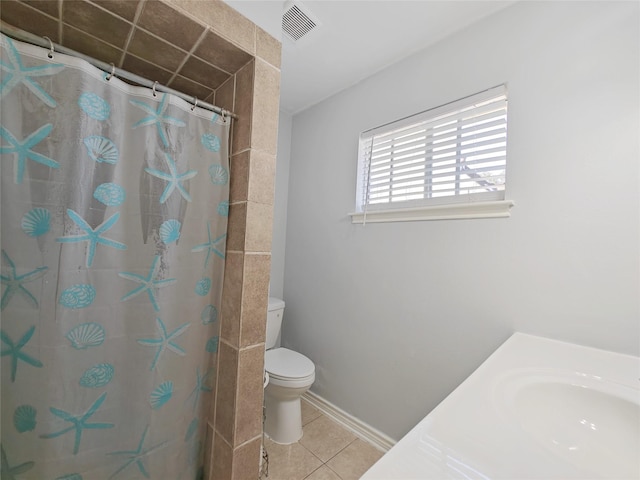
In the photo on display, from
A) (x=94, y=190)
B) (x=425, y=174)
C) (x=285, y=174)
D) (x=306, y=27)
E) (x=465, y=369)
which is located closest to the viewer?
(x=94, y=190)

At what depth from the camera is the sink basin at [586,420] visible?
0.66 meters

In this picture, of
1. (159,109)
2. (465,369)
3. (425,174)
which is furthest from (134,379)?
(425,174)

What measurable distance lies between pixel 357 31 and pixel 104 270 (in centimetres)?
168

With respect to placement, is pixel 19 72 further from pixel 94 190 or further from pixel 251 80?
pixel 251 80

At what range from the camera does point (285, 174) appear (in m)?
2.41

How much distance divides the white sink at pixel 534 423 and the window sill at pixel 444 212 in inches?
22.6

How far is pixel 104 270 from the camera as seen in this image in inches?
36.2

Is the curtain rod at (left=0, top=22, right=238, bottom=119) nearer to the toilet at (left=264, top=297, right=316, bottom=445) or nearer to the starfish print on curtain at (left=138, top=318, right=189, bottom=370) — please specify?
the starfish print on curtain at (left=138, top=318, right=189, bottom=370)

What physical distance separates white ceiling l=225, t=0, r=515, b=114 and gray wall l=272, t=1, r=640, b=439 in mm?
73

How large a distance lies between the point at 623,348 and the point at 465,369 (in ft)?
1.90

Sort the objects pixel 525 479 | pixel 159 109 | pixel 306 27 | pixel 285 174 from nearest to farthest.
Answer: pixel 525 479 → pixel 159 109 → pixel 306 27 → pixel 285 174

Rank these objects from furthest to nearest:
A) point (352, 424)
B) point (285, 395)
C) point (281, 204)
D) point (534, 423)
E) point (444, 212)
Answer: point (281, 204), point (352, 424), point (285, 395), point (444, 212), point (534, 423)

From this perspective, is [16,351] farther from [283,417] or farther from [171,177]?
[283,417]

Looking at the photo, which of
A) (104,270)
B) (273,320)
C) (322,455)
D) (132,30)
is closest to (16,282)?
(104,270)
